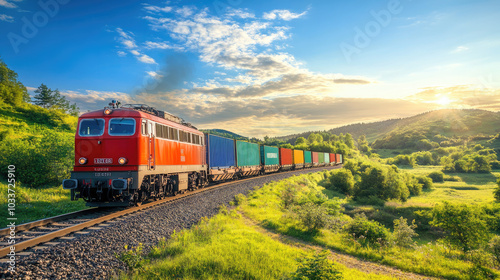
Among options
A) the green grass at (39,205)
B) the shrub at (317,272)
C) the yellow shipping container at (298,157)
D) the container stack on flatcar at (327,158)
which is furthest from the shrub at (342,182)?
the shrub at (317,272)

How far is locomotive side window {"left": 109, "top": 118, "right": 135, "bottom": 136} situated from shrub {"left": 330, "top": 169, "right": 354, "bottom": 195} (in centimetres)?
4607

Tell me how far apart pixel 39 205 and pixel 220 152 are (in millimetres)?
13727

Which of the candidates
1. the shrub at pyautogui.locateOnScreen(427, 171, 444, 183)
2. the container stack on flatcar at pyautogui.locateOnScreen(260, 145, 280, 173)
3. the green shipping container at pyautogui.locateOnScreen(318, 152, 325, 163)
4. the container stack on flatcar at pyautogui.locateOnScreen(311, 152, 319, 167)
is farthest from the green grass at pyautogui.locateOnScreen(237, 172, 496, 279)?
the shrub at pyautogui.locateOnScreen(427, 171, 444, 183)

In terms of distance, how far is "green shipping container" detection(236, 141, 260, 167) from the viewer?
29544mm

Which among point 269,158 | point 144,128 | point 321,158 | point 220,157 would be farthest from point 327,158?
point 144,128

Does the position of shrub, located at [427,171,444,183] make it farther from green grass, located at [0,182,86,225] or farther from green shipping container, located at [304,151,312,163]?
green grass, located at [0,182,86,225]

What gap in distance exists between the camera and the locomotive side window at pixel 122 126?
1194cm

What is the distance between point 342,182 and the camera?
171 ft

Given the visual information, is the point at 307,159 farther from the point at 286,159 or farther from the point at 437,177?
the point at 437,177

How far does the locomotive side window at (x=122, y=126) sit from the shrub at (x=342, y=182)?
4607 cm

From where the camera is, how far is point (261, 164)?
127 ft

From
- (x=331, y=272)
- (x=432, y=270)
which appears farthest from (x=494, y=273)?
(x=331, y=272)

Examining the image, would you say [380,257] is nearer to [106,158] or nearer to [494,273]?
[494,273]

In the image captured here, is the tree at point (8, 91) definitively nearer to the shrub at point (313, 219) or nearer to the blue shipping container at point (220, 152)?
the blue shipping container at point (220, 152)
